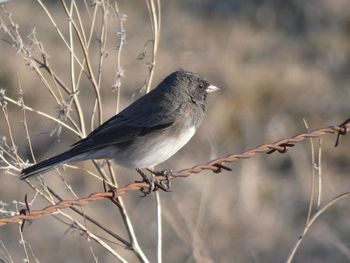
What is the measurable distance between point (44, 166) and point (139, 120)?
3.69 feet

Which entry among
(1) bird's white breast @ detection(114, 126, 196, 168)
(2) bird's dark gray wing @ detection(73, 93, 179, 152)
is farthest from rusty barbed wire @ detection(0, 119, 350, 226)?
(2) bird's dark gray wing @ detection(73, 93, 179, 152)

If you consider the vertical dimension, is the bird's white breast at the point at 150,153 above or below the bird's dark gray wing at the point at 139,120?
below

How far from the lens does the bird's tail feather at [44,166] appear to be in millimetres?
4977

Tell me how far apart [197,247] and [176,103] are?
1002mm

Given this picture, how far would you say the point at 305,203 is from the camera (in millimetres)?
10484

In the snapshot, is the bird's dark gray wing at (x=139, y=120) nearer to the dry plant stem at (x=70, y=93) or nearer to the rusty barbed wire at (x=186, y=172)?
the dry plant stem at (x=70, y=93)

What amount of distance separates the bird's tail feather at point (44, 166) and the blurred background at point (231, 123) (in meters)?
1.19

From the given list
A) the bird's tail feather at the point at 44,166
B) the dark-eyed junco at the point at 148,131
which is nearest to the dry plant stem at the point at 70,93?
the dark-eyed junco at the point at 148,131

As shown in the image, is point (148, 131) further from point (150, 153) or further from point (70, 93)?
point (70, 93)

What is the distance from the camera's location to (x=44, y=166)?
511cm

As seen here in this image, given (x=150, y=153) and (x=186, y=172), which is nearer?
(x=186, y=172)

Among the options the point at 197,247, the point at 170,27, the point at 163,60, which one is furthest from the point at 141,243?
the point at 170,27

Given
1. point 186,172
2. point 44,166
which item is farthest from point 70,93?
point 186,172

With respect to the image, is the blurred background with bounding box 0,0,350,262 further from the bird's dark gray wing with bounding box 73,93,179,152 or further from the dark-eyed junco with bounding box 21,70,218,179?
the bird's dark gray wing with bounding box 73,93,179,152
